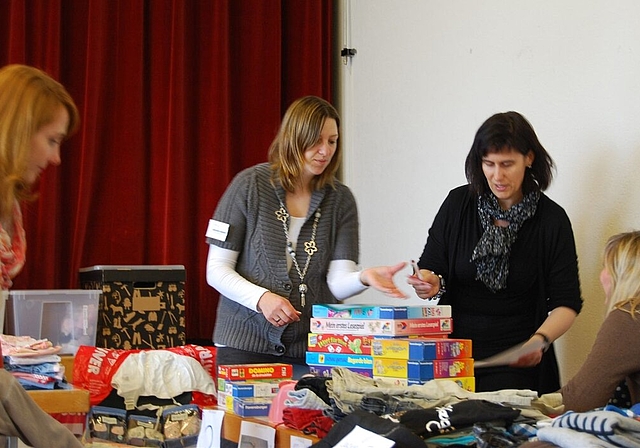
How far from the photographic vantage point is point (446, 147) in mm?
3607

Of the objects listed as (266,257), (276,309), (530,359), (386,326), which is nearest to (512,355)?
(530,359)

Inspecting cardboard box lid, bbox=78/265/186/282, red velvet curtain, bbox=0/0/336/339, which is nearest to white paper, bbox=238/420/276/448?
cardboard box lid, bbox=78/265/186/282

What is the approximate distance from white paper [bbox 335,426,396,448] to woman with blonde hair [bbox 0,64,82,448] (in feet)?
1.62

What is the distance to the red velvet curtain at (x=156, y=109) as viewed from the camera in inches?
152

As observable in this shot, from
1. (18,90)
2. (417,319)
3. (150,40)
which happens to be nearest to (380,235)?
(150,40)

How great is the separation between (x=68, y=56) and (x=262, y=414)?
251 cm

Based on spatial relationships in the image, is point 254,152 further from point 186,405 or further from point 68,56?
point 186,405

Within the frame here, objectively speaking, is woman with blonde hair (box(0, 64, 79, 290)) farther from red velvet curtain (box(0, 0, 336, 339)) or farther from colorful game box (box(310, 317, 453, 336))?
red velvet curtain (box(0, 0, 336, 339))

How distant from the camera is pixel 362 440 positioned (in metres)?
1.48

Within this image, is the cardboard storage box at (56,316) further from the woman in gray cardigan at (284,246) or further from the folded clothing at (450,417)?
the folded clothing at (450,417)

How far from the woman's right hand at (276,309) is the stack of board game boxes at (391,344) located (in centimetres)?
24

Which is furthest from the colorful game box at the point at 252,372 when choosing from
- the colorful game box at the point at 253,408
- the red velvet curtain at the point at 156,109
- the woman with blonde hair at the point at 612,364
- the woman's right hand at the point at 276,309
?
the red velvet curtain at the point at 156,109

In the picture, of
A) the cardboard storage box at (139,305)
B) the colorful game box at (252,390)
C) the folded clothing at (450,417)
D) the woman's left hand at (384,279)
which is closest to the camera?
the folded clothing at (450,417)

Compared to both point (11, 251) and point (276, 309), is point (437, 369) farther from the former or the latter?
point (11, 251)
